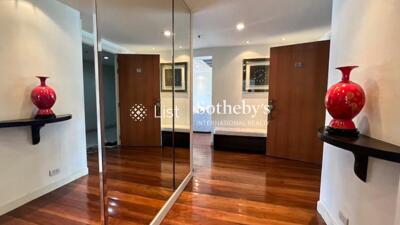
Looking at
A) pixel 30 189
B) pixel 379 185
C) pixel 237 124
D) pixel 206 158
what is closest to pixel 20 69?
pixel 30 189

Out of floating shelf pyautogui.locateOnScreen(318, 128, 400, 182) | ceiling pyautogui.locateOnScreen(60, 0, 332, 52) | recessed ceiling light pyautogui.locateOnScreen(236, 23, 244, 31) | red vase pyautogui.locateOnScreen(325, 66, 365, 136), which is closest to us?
floating shelf pyautogui.locateOnScreen(318, 128, 400, 182)

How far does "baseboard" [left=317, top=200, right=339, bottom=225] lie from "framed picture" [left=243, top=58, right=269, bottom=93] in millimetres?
2856

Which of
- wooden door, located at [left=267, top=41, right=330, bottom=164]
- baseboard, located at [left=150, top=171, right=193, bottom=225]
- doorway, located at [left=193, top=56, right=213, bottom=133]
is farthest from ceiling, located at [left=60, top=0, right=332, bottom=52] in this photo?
baseboard, located at [left=150, top=171, right=193, bottom=225]

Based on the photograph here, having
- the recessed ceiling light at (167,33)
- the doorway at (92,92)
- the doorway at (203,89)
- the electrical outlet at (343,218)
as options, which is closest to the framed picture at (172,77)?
the recessed ceiling light at (167,33)

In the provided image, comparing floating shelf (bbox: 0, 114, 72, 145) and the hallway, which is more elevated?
floating shelf (bbox: 0, 114, 72, 145)

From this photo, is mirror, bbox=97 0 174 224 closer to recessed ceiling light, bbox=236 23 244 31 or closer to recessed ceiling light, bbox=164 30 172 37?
recessed ceiling light, bbox=164 30 172 37

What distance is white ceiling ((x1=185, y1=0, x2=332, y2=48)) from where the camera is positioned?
2535mm

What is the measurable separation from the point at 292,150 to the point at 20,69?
12.8 feet

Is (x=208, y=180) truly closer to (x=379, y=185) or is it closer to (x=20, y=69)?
(x=379, y=185)

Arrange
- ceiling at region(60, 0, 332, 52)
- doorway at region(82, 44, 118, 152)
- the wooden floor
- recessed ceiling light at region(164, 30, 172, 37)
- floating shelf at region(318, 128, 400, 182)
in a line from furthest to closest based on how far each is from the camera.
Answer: recessed ceiling light at region(164, 30, 172, 37) → ceiling at region(60, 0, 332, 52) → the wooden floor → doorway at region(82, 44, 118, 152) → floating shelf at region(318, 128, 400, 182)

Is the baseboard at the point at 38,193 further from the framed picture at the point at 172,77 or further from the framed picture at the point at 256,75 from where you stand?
the framed picture at the point at 256,75

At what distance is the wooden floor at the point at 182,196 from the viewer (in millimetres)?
1532

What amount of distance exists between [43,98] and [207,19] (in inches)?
94.3

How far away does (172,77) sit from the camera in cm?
257
